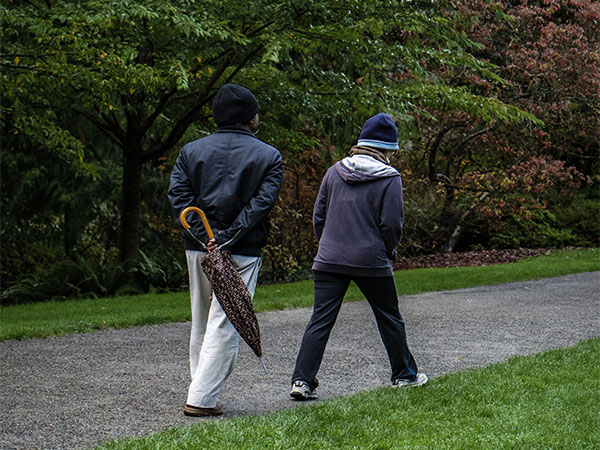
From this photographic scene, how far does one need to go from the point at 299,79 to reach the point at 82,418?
36.4 ft

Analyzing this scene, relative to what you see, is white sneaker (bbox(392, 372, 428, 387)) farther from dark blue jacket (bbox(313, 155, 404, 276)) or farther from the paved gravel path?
dark blue jacket (bbox(313, 155, 404, 276))

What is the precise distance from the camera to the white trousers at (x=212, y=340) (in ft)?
14.9

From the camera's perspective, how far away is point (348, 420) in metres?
4.33

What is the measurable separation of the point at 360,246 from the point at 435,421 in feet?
3.91

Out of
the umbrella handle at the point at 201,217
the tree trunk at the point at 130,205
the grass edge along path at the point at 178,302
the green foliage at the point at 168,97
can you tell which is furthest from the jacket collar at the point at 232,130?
the tree trunk at the point at 130,205

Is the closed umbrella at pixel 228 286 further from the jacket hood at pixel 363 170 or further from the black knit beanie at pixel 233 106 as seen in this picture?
the jacket hood at pixel 363 170

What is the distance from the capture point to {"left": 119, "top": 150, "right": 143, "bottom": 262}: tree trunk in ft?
47.9

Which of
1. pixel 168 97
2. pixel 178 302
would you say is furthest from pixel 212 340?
pixel 168 97

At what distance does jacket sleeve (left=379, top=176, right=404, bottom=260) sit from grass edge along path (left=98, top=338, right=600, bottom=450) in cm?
101

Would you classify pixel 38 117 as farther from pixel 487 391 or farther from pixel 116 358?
pixel 487 391

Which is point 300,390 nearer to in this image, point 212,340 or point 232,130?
point 212,340

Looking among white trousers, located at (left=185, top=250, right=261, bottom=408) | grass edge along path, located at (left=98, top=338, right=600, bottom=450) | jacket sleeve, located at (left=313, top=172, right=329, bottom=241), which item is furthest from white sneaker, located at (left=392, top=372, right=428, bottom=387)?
white trousers, located at (left=185, top=250, right=261, bottom=408)

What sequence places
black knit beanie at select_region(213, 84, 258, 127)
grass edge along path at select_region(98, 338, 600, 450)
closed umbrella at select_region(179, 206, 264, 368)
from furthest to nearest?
black knit beanie at select_region(213, 84, 258, 127), closed umbrella at select_region(179, 206, 264, 368), grass edge along path at select_region(98, 338, 600, 450)

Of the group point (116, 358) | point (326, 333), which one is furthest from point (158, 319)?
point (326, 333)
